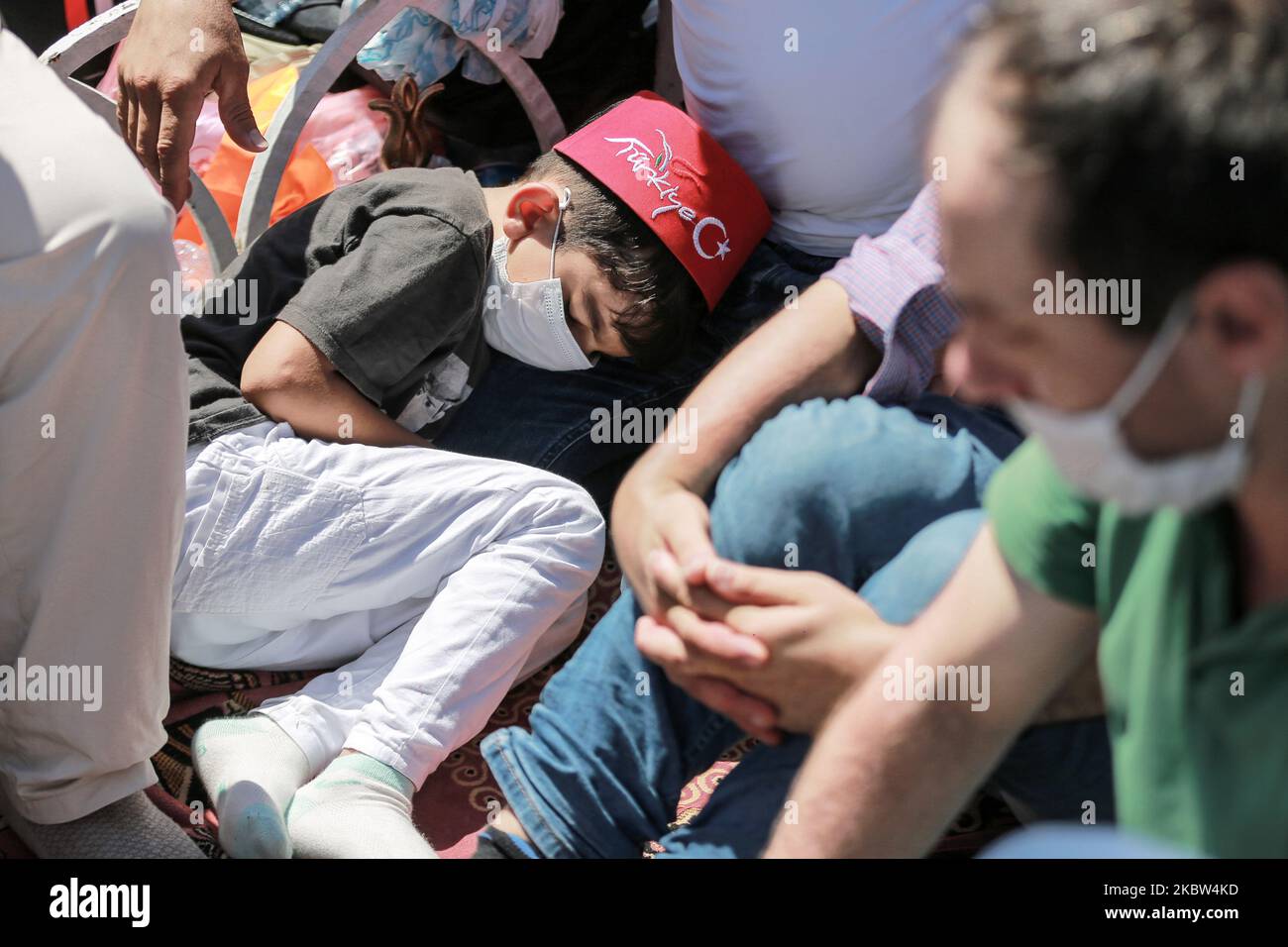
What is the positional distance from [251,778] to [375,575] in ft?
1.11

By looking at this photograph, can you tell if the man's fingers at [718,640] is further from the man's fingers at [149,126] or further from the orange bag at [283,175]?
the orange bag at [283,175]

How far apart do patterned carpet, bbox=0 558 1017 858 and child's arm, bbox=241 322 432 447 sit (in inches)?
14.7

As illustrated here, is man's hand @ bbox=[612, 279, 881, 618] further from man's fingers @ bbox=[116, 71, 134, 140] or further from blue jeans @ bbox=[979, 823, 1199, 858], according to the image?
Result: man's fingers @ bbox=[116, 71, 134, 140]

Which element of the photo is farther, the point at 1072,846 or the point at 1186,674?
the point at 1186,674

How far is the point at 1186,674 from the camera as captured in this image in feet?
3.04

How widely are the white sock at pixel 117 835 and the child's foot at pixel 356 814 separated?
13 cm

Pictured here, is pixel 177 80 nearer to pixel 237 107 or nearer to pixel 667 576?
pixel 237 107

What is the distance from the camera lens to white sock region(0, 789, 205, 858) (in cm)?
153

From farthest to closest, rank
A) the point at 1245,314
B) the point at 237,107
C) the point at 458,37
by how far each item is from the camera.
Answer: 1. the point at 458,37
2. the point at 237,107
3. the point at 1245,314

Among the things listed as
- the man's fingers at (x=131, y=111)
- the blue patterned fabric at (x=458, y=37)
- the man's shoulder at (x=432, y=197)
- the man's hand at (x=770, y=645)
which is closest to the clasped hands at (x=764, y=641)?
the man's hand at (x=770, y=645)

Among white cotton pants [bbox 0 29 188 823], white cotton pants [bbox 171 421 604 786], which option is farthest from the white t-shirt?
white cotton pants [bbox 0 29 188 823]
